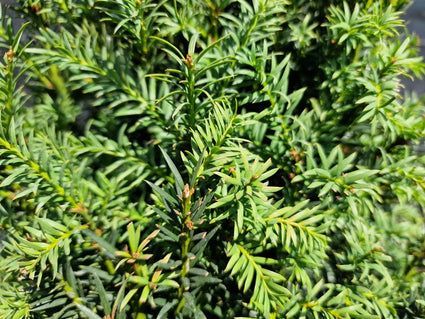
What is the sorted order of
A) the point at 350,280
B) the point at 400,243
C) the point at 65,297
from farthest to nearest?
1. the point at 400,243
2. the point at 350,280
3. the point at 65,297

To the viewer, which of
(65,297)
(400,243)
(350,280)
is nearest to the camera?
(65,297)

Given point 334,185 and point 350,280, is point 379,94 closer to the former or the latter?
point 334,185

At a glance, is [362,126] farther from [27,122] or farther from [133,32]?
[27,122]

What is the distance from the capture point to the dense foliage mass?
0.55 meters

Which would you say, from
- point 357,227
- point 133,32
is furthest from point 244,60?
point 357,227

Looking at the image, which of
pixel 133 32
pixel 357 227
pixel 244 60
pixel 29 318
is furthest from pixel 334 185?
pixel 29 318

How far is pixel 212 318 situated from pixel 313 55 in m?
→ 0.56

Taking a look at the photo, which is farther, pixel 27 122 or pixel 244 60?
pixel 27 122

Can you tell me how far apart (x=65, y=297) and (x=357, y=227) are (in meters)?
0.52

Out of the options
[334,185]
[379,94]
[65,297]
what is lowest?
[65,297]

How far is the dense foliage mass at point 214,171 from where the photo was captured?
1.79 ft

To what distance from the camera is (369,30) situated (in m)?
0.65

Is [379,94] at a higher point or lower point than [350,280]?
higher

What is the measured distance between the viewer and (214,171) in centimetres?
55
